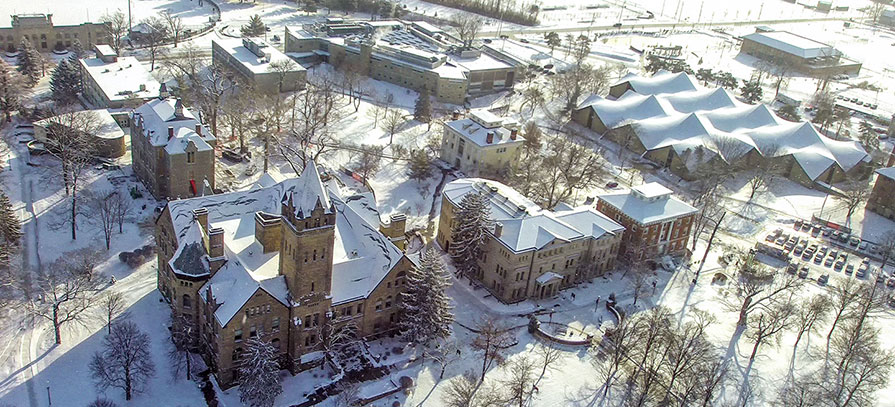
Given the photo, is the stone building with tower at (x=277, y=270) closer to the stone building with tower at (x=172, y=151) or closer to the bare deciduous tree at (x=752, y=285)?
the stone building with tower at (x=172, y=151)

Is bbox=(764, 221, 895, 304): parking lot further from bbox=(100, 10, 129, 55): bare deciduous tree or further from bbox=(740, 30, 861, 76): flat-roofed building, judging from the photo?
bbox=(100, 10, 129, 55): bare deciduous tree

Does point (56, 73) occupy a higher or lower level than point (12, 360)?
higher

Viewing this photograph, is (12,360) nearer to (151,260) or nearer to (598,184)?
(151,260)

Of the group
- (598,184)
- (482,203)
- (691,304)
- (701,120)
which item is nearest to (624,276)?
(691,304)

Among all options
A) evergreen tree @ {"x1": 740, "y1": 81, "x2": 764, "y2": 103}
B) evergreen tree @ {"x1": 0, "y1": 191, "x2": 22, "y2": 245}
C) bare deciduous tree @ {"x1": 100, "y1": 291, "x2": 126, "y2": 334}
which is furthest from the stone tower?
evergreen tree @ {"x1": 740, "y1": 81, "x2": 764, "y2": 103}

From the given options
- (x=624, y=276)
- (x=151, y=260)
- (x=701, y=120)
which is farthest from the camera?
(x=701, y=120)

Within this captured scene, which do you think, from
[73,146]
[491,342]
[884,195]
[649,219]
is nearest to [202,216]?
[491,342]
